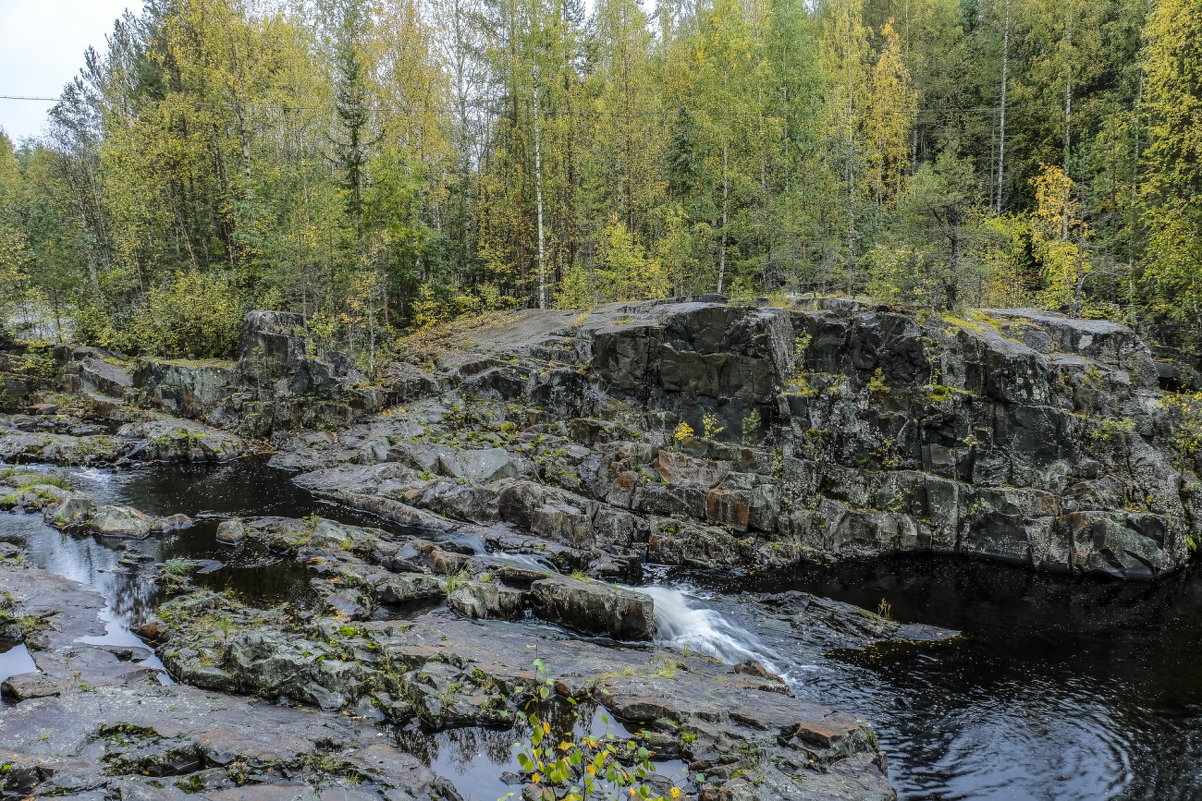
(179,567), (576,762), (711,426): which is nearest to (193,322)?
(179,567)

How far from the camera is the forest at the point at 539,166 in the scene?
3294 centimetres

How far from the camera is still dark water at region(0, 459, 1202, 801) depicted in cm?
1043

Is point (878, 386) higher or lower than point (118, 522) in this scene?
higher

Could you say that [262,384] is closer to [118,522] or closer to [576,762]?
[118,522]

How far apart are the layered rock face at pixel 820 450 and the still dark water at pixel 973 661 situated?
4.93 feet

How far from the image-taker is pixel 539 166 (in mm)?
35094

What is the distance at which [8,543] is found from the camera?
54.6ft

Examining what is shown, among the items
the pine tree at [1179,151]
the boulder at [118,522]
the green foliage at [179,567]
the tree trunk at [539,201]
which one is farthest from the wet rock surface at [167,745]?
the pine tree at [1179,151]

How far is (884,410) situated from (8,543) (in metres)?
26.6

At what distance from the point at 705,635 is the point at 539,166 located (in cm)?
2794

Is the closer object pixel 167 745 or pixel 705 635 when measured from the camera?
pixel 167 745

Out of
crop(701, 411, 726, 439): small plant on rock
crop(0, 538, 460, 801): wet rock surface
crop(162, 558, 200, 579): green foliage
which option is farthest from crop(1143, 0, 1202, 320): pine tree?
crop(162, 558, 200, 579): green foliage

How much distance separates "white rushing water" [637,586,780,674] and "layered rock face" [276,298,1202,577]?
3.17 metres

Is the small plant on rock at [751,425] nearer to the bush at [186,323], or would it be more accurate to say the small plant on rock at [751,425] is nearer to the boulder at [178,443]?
the boulder at [178,443]
